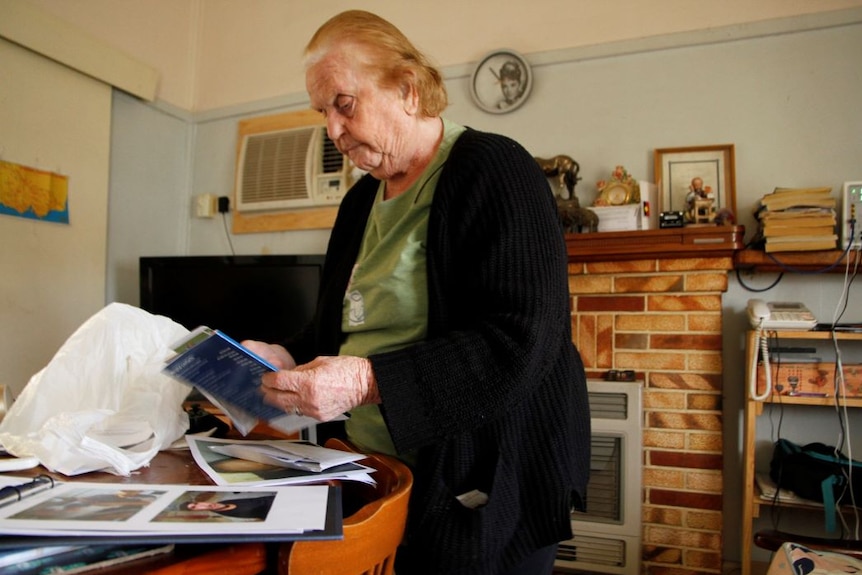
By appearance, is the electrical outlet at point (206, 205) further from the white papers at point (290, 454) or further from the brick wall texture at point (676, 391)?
the white papers at point (290, 454)

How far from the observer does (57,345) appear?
2.51m

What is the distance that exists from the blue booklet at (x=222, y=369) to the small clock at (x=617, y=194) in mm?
1707

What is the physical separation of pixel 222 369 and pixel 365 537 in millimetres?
326

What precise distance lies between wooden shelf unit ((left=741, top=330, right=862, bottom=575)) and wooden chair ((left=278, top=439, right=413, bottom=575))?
5.37 ft

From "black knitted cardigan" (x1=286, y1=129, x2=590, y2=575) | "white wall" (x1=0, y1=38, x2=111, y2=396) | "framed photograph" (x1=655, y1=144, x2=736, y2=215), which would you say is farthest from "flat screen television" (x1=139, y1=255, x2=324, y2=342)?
"black knitted cardigan" (x1=286, y1=129, x2=590, y2=575)

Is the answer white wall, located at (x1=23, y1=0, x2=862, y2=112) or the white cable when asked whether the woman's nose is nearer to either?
the white cable

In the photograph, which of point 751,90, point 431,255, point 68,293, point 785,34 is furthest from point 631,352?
point 68,293

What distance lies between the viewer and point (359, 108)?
36.1 inches

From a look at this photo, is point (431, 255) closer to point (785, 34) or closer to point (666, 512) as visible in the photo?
point (666, 512)

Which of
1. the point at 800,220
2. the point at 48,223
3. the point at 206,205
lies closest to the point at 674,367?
the point at 800,220

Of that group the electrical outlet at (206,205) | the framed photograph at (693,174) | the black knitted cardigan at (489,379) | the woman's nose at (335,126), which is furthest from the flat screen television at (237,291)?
the black knitted cardigan at (489,379)

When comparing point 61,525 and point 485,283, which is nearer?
point 61,525

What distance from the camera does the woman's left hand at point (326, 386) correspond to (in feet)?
2.14

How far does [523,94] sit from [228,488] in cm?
221
